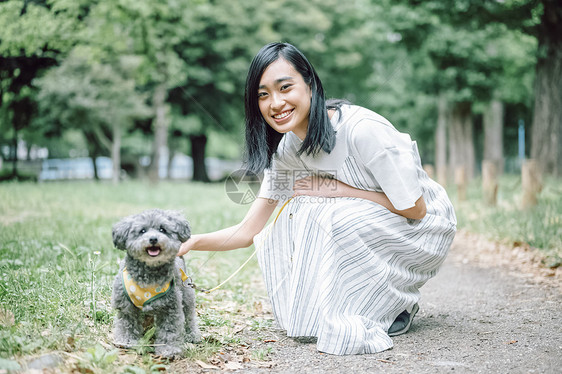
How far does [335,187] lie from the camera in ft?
11.5

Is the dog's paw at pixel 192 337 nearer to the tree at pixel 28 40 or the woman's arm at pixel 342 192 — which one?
the woman's arm at pixel 342 192

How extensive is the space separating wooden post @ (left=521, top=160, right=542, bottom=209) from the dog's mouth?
7.05 metres

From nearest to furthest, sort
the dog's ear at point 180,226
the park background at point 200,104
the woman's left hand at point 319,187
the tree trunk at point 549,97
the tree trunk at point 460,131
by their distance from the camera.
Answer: the dog's ear at point 180,226 < the woman's left hand at point 319,187 < the park background at point 200,104 < the tree trunk at point 549,97 < the tree trunk at point 460,131

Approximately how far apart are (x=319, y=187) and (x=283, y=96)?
2.19 feet

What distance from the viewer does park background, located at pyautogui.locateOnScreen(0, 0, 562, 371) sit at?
4125 millimetres

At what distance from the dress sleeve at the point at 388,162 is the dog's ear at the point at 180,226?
1218mm

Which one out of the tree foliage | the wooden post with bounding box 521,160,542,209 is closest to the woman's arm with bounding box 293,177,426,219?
the tree foliage

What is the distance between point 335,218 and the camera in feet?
10.7

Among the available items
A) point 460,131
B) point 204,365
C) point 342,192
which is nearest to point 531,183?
point 342,192


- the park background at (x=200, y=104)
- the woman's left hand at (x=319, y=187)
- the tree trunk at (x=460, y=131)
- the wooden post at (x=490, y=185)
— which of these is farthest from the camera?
the tree trunk at (x=460, y=131)

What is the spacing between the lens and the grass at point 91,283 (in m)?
2.74

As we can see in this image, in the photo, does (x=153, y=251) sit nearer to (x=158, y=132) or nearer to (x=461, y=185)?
(x=461, y=185)

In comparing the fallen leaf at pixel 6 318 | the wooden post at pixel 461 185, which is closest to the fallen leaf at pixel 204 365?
the fallen leaf at pixel 6 318

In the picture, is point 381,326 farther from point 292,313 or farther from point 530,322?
point 530,322
